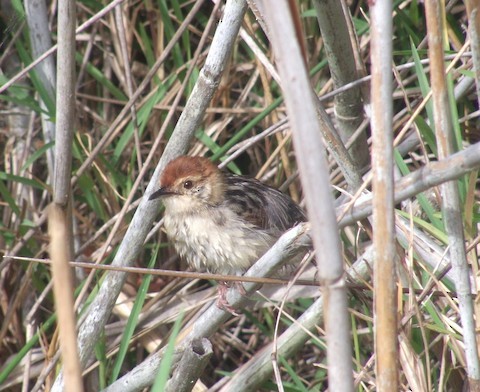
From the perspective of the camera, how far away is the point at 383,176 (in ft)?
4.92

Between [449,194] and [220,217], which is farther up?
[449,194]

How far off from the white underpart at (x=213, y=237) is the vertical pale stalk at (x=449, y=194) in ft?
4.21

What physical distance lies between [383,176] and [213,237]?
1644mm

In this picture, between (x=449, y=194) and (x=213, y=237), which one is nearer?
(x=449, y=194)

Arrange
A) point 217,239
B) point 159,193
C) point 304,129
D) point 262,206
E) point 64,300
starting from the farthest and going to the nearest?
point 262,206, point 217,239, point 159,193, point 304,129, point 64,300

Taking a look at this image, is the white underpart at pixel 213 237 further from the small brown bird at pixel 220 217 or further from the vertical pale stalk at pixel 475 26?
the vertical pale stalk at pixel 475 26

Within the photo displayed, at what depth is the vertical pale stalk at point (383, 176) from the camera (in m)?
1.50

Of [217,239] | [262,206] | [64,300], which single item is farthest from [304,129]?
[262,206]

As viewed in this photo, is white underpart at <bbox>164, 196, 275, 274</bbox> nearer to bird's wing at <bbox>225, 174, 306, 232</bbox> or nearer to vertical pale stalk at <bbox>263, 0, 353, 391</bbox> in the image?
bird's wing at <bbox>225, 174, 306, 232</bbox>

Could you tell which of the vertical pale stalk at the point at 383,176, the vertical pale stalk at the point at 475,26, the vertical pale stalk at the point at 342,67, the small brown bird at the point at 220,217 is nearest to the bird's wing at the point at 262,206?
the small brown bird at the point at 220,217

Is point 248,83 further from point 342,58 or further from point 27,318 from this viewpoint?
point 27,318

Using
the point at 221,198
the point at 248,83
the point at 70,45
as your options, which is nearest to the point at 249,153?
the point at 248,83

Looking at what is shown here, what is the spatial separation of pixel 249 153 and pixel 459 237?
2.21m

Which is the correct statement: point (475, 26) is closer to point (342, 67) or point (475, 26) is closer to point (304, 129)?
point (304, 129)
